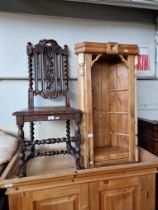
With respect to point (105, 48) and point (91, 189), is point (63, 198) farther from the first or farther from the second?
point (105, 48)

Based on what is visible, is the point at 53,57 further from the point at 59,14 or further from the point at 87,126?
the point at 87,126

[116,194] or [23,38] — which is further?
[23,38]

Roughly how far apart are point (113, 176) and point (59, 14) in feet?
5.17

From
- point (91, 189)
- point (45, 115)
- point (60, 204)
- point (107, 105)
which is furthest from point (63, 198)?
point (107, 105)

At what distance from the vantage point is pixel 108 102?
1900 millimetres

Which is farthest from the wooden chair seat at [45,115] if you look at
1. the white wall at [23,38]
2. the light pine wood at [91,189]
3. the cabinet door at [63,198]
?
the white wall at [23,38]

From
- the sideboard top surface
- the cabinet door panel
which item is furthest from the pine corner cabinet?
the cabinet door panel

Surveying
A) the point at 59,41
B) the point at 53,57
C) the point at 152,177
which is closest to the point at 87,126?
the point at 152,177

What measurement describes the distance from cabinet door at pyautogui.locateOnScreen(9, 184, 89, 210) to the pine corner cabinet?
0.67ft

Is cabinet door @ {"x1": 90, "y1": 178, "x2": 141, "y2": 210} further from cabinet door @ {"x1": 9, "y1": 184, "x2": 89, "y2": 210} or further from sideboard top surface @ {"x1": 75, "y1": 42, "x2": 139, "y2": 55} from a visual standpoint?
sideboard top surface @ {"x1": 75, "y1": 42, "x2": 139, "y2": 55}

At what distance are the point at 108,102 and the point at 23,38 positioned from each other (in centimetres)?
102

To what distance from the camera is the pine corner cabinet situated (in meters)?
1.46

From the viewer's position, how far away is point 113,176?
4.72 ft

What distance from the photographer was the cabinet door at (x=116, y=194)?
1.41 meters
